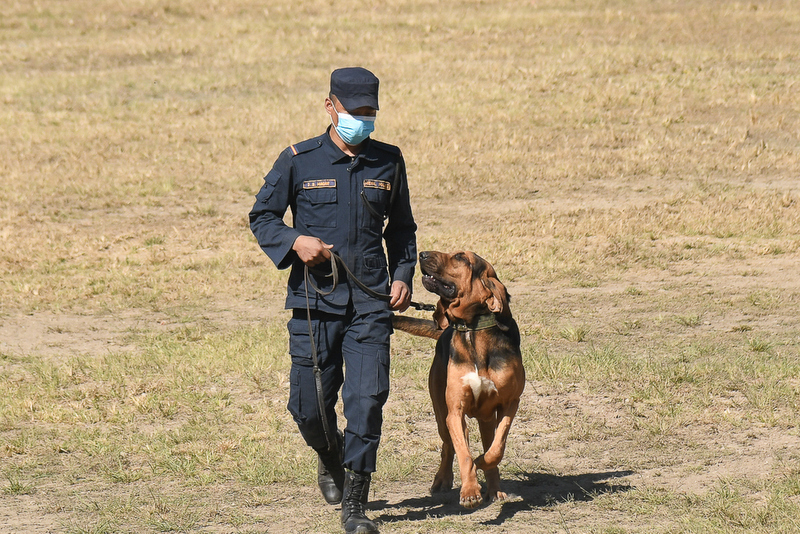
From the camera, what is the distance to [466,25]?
23.8 m

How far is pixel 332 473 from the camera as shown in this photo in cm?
512

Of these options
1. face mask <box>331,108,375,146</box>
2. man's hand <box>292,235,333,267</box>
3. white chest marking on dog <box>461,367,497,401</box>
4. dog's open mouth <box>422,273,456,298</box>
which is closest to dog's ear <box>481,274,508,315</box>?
dog's open mouth <box>422,273,456,298</box>

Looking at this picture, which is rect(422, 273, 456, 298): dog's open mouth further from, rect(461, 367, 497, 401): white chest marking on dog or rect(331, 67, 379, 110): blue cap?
rect(331, 67, 379, 110): blue cap

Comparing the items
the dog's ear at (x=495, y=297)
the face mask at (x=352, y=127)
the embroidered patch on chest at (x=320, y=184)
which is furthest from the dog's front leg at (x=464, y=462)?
the face mask at (x=352, y=127)

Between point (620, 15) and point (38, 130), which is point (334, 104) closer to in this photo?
point (38, 130)

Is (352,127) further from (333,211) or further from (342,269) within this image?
(342,269)

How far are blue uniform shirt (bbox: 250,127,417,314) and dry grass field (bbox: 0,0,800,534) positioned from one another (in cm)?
124

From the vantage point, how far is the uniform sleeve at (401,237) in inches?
194

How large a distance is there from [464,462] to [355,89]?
190cm

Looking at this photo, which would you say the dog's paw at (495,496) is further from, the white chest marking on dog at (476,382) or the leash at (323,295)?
the leash at (323,295)

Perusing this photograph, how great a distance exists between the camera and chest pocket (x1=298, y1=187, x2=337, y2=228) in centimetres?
471

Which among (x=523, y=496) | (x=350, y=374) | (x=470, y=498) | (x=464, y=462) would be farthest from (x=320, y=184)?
(x=523, y=496)

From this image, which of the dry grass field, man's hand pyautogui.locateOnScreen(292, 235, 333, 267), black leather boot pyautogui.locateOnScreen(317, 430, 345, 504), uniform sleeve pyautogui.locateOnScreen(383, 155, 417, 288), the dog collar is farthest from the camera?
the dry grass field

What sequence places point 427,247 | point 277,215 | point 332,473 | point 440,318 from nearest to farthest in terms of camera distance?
point 277,215, point 440,318, point 332,473, point 427,247
